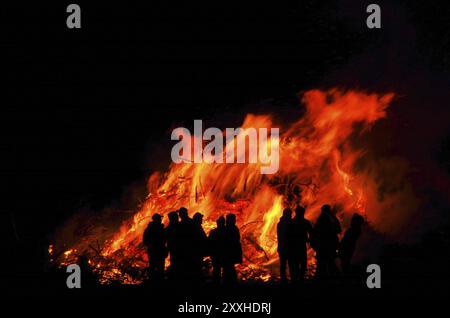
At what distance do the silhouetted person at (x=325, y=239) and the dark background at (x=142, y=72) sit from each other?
15.2 ft

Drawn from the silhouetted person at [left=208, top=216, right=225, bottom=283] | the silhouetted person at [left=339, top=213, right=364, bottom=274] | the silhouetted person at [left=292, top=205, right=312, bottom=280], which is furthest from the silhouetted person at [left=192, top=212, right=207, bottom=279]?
the silhouetted person at [left=339, top=213, right=364, bottom=274]

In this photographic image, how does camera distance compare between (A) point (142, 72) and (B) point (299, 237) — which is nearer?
(B) point (299, 237)

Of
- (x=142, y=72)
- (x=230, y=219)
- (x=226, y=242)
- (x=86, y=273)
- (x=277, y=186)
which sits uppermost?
(x=142, y=72)

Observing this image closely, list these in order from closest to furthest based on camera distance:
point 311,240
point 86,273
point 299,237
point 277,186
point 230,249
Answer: point 230,249 < point 299,237 < point 311,240 < point 86,273 < point 277,186

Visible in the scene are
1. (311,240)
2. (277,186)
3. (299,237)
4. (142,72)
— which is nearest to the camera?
(299,237)

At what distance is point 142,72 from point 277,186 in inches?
191

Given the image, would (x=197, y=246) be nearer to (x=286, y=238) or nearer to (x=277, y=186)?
(x=286, y=238)

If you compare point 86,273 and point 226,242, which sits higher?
point 226,242

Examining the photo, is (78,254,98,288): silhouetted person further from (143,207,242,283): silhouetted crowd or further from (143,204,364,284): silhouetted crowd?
(143,207,242,283): silhouetted crowd

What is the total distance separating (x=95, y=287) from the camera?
39.3 feet

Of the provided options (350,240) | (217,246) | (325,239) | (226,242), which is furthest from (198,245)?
(350,240)

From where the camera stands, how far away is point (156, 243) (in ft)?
39.7

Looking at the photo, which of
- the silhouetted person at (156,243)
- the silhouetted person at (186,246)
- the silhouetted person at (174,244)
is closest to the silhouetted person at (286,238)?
the silhouetted person at (186,246)
